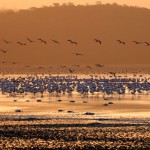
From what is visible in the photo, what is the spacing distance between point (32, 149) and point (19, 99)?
76.1 meters

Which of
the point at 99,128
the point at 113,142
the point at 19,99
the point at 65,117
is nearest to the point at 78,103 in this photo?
the point at 19,99

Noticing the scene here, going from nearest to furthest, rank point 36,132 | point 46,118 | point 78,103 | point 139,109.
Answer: point 36,132
point 46,118
point 139,109
point 78,103

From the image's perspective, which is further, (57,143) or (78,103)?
(78,103)

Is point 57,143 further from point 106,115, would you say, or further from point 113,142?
point 106,115

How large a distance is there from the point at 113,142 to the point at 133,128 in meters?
14.3

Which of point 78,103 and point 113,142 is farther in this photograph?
point 78,103

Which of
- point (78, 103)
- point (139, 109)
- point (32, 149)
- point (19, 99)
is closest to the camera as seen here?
point (32, 149)

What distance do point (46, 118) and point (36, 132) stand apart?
47.3 feet

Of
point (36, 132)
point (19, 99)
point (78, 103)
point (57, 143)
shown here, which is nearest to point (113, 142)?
point (57, 143)

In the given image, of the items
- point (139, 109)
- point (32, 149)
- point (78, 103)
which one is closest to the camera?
point (32, 149)

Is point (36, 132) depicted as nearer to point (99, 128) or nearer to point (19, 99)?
point (99, 128)

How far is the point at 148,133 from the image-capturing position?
124000 millimetres

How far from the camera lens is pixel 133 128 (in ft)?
428

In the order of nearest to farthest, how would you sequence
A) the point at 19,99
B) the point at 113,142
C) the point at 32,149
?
the point at 32,149 < the point at 113,142 < the point at 19,99
